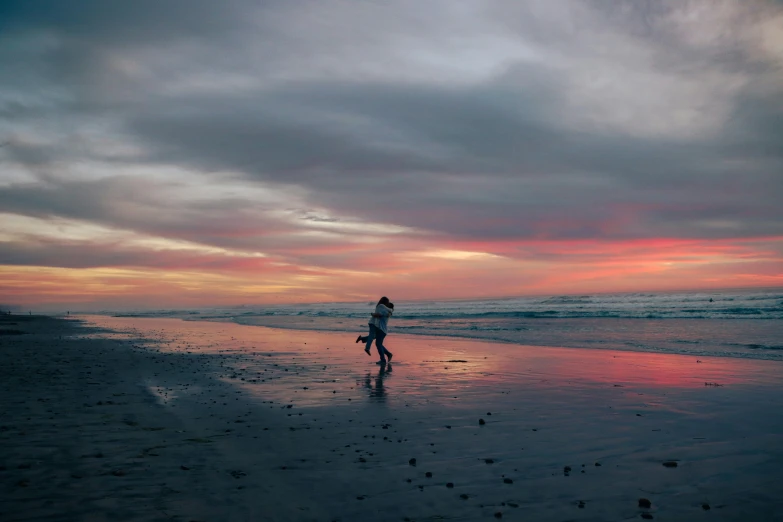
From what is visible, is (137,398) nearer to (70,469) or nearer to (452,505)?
(70,469)

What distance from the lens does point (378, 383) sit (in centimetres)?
1580

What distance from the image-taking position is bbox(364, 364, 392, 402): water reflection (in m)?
13.5

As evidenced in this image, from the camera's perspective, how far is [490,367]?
1925 centimetres

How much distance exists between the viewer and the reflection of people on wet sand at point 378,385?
13.7 metres

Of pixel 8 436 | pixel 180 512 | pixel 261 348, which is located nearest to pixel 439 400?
pixel 180 512

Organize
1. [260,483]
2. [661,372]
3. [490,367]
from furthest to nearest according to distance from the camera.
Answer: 1. [490,367]
2. [661,372]
3. [260,483]

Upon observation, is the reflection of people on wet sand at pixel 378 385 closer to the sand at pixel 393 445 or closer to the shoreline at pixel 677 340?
the sand at pixel 393 445

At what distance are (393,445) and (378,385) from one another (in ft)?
21.7

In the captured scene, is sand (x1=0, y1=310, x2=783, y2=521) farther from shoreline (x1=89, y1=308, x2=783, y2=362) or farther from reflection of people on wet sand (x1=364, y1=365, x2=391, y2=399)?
shoreline (x1=89, y1=308, x2=783, y2=362)

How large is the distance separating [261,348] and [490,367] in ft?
45.9

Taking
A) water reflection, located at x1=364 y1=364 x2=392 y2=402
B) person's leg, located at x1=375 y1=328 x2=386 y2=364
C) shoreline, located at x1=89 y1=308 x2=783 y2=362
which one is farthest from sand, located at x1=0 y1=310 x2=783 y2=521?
shoreline, located at x1=89 y1=308 x2=783 y2=362

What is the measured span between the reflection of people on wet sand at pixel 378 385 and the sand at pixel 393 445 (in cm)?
12

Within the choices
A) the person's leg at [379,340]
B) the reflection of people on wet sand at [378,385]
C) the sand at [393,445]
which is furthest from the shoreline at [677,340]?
the reflection of people on wet sand at [378,385]

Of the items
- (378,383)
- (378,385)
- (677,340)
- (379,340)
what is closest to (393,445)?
(378,385)
